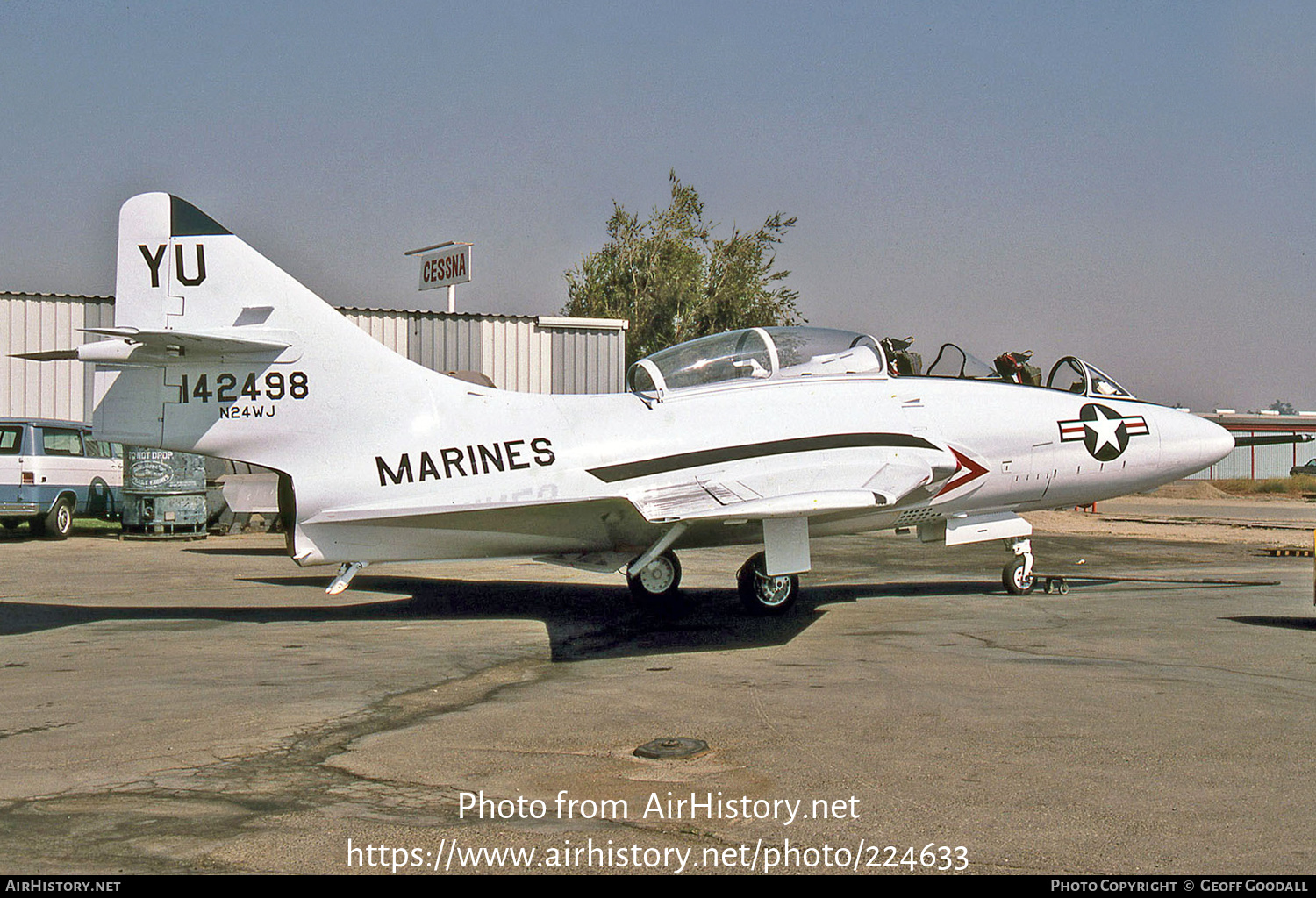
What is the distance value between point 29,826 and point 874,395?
8904 millimetres

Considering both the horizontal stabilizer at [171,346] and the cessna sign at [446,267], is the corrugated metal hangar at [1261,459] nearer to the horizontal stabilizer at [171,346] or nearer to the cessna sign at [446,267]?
the cessna sign at [446,267]

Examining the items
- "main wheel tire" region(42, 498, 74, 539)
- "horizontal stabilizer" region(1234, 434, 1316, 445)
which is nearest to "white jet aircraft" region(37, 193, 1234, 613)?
"horizontal stabilizer" region(1234, 434, 1316, 445)

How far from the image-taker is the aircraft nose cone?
44.8ft

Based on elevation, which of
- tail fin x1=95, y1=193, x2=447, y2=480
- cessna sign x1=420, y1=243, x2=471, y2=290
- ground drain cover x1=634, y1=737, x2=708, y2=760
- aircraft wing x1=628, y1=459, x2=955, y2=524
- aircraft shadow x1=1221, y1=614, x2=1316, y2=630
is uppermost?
cessna sign x1=420, y1=243, x2=471, y2=290

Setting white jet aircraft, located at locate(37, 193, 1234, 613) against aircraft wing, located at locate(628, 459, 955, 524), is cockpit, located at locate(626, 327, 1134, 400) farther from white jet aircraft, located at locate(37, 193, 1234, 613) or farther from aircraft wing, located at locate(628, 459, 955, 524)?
aircraft wing, located at locate(628, 459, 955, 524)

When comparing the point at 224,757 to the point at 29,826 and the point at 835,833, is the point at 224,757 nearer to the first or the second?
the point at 29,826

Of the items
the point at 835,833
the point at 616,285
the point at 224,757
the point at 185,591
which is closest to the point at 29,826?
the point at 224,757

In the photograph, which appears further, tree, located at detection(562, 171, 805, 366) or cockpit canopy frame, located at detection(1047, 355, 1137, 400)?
tree, located at detection(562, 171, 805, 366)

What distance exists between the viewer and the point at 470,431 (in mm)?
11047

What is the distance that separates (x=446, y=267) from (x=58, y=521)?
17373mm

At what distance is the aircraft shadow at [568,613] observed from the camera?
34.8 ft

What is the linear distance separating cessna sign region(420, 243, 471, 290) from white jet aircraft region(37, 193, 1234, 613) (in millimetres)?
25160

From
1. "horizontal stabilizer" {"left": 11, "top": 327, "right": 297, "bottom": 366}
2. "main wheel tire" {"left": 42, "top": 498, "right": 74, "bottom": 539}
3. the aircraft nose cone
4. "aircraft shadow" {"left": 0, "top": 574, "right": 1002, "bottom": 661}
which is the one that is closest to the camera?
"horizontal stabilizer" {"left": 11, "top": 327, "right": 297, "bottom": 366}

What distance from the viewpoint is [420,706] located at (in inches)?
303
